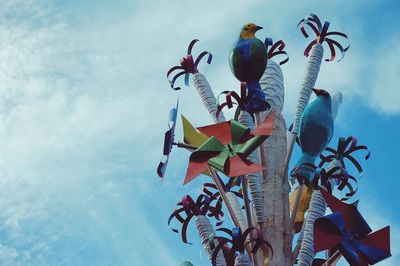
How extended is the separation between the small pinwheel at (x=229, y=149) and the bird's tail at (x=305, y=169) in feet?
2.13

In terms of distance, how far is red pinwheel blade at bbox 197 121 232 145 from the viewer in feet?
24.0

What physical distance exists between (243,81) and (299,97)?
69cm

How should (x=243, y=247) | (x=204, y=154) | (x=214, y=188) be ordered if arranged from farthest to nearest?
(x=214, y=188), (x=204, y=154), (x=243, y=247)

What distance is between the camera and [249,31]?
26.6 ft

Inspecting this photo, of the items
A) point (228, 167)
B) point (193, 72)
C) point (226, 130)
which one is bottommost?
point (228, 167)

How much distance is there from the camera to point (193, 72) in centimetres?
883

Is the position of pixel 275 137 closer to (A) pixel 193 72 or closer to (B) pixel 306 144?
(B) pixel 306 144

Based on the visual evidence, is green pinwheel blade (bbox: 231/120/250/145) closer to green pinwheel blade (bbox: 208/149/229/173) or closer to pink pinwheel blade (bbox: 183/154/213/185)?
green pinwheel blade (bbox: 208/149/229/173)

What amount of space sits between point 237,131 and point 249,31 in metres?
1.44

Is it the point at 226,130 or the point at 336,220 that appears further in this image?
the point at 226,130

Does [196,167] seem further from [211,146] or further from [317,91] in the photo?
[317,91]

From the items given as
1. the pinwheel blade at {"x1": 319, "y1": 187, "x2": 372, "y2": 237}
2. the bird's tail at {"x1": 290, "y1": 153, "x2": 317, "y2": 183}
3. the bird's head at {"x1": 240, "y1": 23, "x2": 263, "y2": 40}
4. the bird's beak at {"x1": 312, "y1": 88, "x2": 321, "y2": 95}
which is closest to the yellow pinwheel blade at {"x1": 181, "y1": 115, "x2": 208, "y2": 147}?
the bird's tail at {"x1": 290, "y1": 153, "x2": 317, "y2": 183}

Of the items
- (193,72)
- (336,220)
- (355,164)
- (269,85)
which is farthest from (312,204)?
(193,72)

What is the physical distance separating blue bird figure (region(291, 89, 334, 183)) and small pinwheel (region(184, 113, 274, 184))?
608mm
